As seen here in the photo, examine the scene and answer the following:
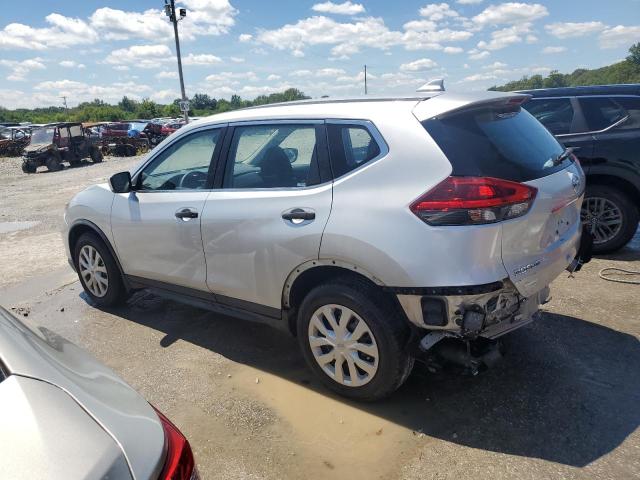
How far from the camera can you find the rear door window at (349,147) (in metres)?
2.90

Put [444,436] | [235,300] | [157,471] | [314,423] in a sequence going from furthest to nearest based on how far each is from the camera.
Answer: [235,300]
[314,423]
[444,436]
[157,471]

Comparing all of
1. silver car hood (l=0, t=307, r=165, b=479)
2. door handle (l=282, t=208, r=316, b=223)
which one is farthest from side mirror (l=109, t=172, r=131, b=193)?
silver car hood (l=0, t=307, r=165, b=479)

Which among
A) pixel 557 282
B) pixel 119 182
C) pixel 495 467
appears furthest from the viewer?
pixel 557 282

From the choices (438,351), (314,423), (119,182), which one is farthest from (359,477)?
(119,182)

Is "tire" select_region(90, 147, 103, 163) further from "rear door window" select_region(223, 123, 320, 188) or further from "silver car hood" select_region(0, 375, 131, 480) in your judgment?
"silver car hood" select_region(0, 375, 131, 480)

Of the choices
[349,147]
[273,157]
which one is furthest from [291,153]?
[349,147]

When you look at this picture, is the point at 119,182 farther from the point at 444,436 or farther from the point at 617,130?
the point at 617,130

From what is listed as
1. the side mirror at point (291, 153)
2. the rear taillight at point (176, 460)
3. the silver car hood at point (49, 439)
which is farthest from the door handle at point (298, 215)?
the silver car hood at point (49, 439)

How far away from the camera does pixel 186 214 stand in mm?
3686

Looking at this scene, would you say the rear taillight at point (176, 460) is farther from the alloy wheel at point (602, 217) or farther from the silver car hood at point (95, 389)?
the alloy wheel at point (602, 217)

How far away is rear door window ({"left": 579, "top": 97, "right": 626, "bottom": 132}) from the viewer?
17.9 ft

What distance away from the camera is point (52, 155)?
20891 mm

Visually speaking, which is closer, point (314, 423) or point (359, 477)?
point (359, 477)

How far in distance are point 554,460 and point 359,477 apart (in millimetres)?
1000
